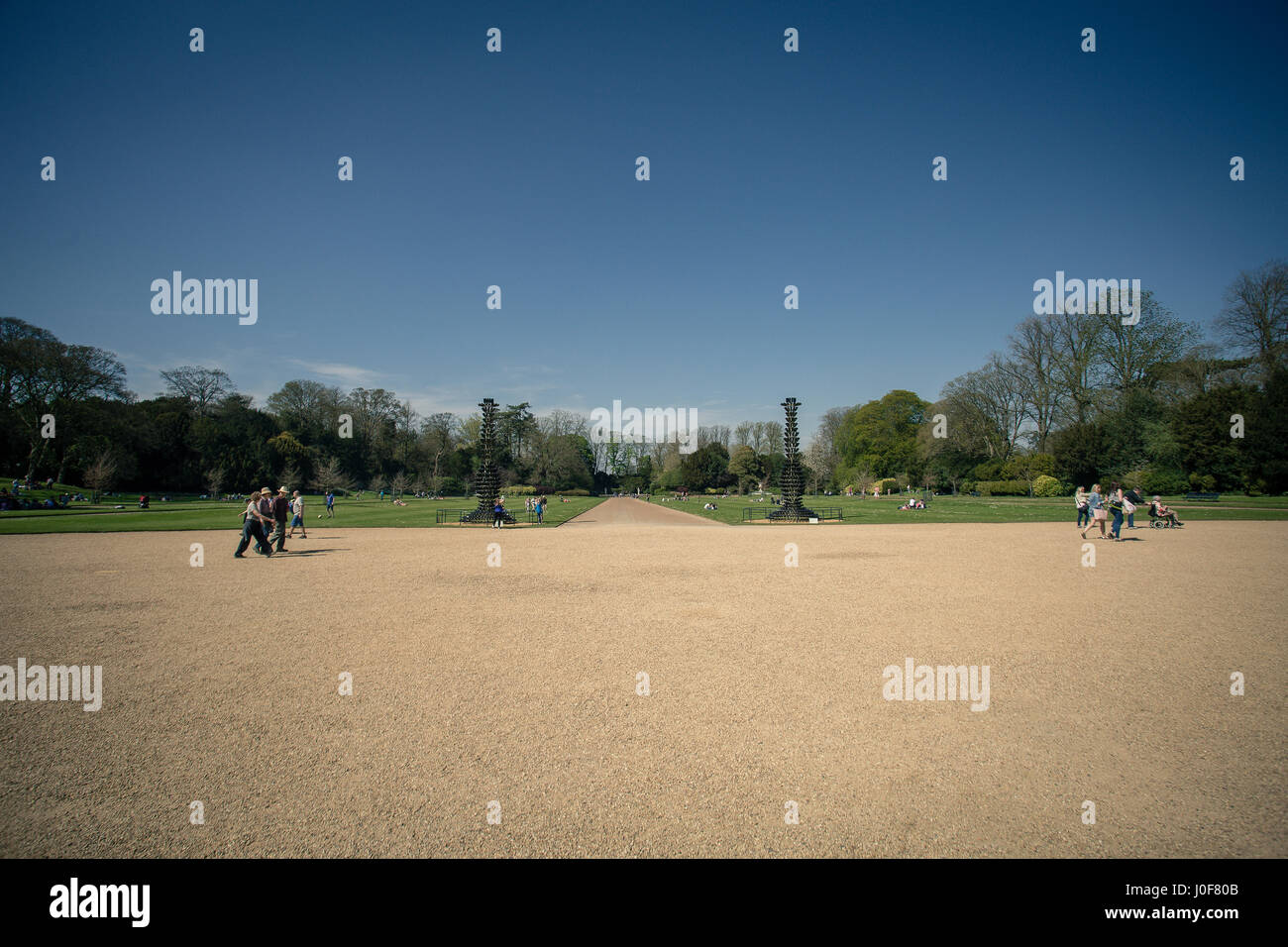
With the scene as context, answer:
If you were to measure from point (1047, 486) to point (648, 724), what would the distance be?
6308cm

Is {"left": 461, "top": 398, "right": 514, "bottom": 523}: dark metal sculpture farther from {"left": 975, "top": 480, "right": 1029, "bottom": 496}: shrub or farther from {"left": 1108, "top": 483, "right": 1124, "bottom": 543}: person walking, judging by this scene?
{"left": 975, "top": 480, "right": 1029, "bottom": 496}: shrub

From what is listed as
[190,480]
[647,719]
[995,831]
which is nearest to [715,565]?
[647,719]

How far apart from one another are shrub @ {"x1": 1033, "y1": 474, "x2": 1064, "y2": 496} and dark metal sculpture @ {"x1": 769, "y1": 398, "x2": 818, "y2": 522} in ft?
117

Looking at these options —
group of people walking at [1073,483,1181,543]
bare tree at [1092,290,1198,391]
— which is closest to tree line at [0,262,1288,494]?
bare tree at [1092,290,1198,391]

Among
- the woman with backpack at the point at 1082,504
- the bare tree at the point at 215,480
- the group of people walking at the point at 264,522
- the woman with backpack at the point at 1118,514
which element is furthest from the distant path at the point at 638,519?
the bare tree at the point at 215,480

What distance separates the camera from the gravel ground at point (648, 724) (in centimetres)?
356

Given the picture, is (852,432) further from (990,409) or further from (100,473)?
(100,473)

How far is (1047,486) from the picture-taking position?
5478 centimetres

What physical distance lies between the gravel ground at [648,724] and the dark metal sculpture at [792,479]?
2154cm

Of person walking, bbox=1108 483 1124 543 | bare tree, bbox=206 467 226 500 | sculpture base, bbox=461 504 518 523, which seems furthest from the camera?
bare tree, bbox=206 467 226 500

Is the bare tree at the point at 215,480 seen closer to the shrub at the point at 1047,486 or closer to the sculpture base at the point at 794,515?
the sculpture base at the point at 794,515

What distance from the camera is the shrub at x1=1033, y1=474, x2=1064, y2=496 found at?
54531 millimetres
